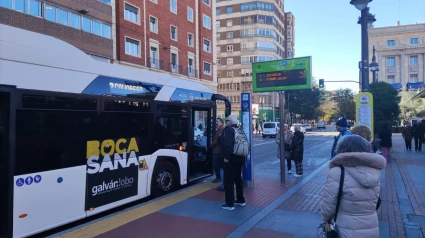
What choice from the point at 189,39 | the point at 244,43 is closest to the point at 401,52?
the point at 244,43

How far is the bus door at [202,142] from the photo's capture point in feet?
30.7

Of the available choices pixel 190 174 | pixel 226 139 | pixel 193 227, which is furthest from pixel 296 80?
pixel 193 227

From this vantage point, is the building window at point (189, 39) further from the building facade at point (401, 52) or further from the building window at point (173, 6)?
the building facade at point (401, 52)

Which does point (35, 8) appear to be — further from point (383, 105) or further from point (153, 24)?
point (383, 105)

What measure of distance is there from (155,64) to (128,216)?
28.5m

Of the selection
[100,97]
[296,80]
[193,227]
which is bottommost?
[193,227]

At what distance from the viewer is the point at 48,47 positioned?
17.3ft

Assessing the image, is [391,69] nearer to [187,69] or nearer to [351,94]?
[351,94]

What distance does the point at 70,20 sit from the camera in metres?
24.1

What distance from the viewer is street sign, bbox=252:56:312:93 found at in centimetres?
825

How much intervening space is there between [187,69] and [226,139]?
32.9 meters

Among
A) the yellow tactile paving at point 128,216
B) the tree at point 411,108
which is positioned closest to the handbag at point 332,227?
the yellow tactile paving at point 128,216

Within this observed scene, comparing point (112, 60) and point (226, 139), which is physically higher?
point (112, 60)

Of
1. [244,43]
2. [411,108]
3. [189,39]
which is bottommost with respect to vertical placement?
[411,108]
